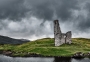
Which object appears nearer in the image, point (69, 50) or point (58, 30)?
point (69, 50)

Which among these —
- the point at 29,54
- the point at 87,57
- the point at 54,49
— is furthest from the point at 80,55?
the point at 29,54

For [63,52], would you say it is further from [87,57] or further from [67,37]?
[67,37]

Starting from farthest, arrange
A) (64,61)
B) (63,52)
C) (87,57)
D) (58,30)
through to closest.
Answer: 1. (58,30)
2. (63,52)
3. (87,57)
4. (64,61)

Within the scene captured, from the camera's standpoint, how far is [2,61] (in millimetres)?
91812

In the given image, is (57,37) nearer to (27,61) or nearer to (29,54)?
(29,54)

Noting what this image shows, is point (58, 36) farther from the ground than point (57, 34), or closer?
closer

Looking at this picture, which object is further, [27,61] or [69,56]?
[69,56]

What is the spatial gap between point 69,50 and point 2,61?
3563cm

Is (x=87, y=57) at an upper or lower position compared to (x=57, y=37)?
lower

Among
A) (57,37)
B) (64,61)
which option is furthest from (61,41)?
(64,61)

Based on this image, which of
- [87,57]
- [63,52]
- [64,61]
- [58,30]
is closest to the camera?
[64,61]

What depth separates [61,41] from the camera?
5226 inches

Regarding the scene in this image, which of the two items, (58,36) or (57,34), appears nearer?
(57,34)

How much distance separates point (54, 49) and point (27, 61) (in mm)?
27755
